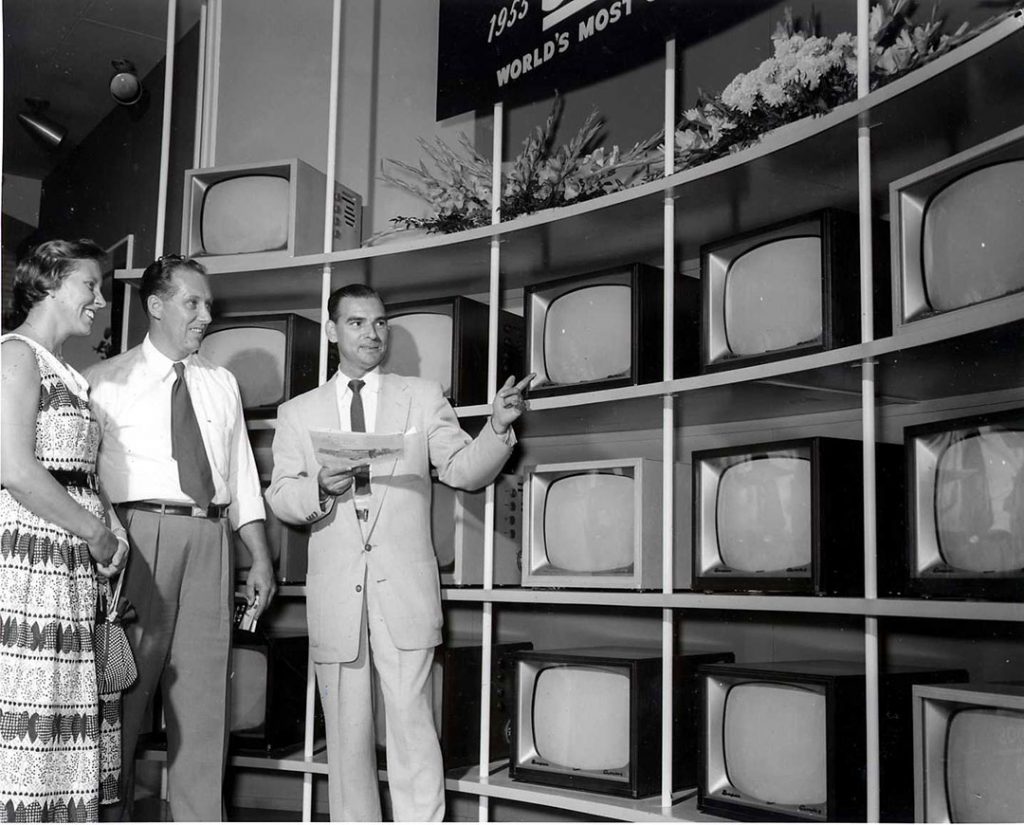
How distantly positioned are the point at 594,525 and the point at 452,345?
0.65 m

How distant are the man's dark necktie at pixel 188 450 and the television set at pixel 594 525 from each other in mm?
824

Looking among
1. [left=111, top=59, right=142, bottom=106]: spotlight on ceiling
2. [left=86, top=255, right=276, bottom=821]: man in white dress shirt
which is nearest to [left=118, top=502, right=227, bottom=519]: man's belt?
[left=86, top=255, right=276, bottom=821]: man in white dress shirt

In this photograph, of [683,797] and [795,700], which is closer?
[795,700]

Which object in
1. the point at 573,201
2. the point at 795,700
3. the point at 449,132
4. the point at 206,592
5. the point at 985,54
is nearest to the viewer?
the point at 985,54

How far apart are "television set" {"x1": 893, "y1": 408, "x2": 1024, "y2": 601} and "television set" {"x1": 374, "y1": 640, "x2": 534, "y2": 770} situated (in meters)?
1.16

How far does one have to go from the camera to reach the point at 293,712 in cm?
305

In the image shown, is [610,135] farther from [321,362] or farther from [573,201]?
[321,362]

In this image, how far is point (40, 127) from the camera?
3.79 m

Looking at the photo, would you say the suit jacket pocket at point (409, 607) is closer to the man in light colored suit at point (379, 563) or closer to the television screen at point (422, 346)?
the man in light colored suit at point (379, 563)

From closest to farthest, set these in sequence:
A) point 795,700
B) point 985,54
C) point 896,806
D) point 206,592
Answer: point 985,54
point 896,806
point 795,700
point 206,592

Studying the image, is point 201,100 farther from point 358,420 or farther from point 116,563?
point 116,563

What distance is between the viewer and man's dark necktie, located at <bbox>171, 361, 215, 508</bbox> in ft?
8.68

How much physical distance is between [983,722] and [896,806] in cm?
32

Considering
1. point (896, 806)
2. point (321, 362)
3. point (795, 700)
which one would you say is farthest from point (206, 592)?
point (896, 806)
